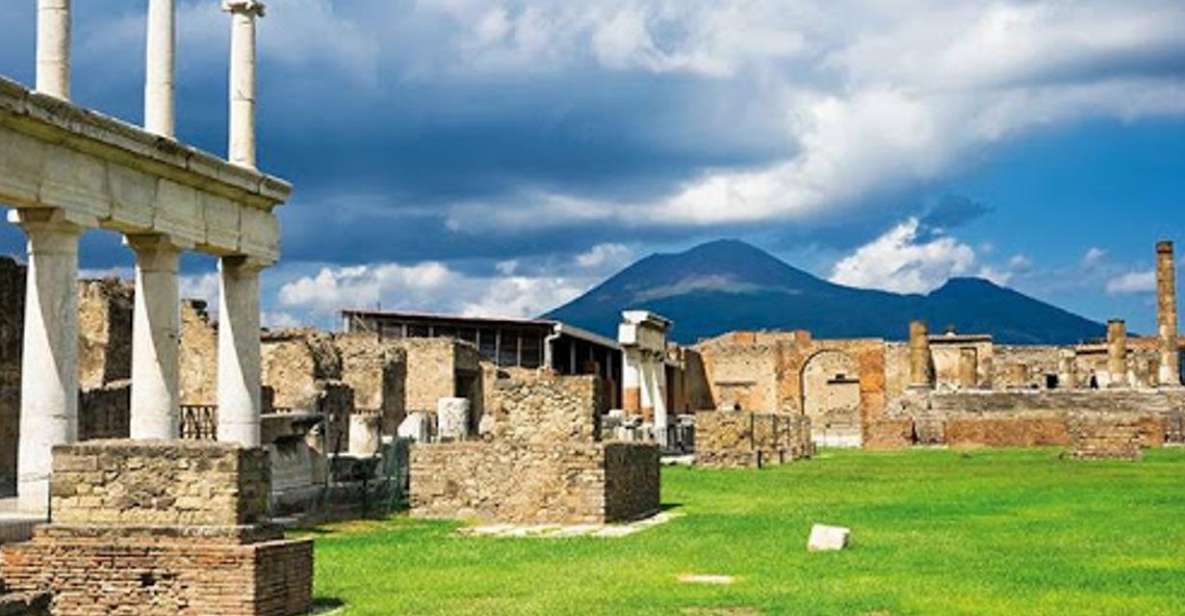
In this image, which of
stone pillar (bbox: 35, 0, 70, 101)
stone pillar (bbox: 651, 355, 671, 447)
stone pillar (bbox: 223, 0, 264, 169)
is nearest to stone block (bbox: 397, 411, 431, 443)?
stone pillar (bbox: 223, 0, 264, 169)

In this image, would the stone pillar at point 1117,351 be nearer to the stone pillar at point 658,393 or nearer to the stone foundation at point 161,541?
the stone pillar at point 658,393

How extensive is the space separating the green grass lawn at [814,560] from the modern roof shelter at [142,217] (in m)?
2.72

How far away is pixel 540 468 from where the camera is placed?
19.1m

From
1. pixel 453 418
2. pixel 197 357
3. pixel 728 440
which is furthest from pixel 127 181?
pixel 728 440

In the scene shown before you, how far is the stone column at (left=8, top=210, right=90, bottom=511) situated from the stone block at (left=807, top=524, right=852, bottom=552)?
279 inches

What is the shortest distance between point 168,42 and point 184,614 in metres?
9.89

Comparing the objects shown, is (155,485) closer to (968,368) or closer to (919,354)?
(919,354)

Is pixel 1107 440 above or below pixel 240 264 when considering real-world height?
below

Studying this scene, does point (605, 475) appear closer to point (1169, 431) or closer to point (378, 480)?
point (378, 480)

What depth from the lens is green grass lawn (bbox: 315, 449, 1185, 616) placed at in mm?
10859

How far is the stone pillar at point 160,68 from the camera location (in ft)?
58.6

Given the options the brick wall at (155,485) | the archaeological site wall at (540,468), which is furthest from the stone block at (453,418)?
the brick wall at (155,485)

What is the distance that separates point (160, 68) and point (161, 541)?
9217 mm

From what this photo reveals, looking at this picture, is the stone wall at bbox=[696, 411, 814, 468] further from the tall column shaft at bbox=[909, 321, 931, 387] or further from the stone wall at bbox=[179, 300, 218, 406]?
the tall column shaft at bbox=[909, 321, 931, 387]
